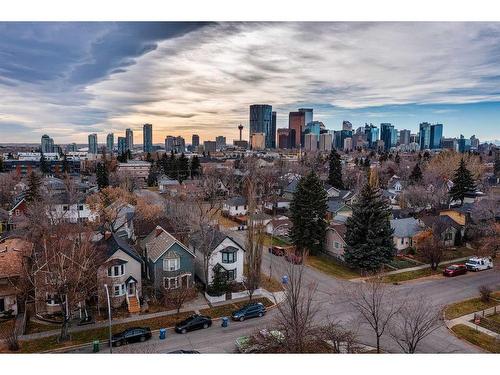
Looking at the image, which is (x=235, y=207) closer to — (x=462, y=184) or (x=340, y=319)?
(x=462, y=184)

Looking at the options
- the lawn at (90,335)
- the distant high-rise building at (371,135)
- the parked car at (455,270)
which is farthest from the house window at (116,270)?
the distant high-rise building at (371,135)

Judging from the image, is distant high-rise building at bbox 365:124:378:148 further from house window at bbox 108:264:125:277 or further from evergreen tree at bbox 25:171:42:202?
house window at bbox 108:264:125:277

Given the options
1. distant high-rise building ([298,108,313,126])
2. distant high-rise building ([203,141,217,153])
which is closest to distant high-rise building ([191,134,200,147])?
distant high-rise building ([203,141,217,153])

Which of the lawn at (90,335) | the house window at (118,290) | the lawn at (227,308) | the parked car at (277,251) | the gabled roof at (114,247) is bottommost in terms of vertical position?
the lawn at (90,335)

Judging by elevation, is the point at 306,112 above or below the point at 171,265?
above

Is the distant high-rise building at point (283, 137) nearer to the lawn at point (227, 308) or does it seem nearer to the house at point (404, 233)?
the house at point (404, 233)

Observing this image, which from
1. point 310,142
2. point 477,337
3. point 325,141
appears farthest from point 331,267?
point 325,141

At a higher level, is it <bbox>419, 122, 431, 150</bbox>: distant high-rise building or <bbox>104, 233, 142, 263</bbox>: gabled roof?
<bbox>419, 122, 431, 150</bbox>: distant high-rise building
